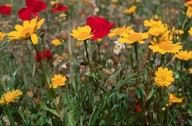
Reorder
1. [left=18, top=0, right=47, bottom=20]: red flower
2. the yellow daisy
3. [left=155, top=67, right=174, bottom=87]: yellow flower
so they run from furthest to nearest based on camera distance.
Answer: [left=18, top=0, right=47, bottom=20]: red flower
the yellow daisy
[left=155, top=67, right=174, bottom=87]: yellow flower

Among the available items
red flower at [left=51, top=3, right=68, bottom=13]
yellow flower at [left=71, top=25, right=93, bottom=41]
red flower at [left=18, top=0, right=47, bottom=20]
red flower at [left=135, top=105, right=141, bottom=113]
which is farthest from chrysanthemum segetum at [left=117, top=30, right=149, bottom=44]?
red flower at [left=51, top=3, right=68, bottom=13]

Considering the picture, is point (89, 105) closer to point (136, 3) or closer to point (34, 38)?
point (34, 38)

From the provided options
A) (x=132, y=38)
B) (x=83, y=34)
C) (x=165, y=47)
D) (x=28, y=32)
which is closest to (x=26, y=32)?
(x=28, y=32)

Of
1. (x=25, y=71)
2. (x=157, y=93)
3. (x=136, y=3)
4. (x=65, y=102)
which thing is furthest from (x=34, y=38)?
(x=136, y=3)

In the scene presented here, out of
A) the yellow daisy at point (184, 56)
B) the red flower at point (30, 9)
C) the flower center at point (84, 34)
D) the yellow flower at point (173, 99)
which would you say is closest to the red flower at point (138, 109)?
the yellow flower at point (173, 99)

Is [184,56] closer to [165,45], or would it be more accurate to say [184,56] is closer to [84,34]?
[165,45]

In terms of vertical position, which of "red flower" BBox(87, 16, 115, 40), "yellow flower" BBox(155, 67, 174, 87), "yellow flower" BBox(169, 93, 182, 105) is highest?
"red flower" BBox(87, 16, 115, 40)

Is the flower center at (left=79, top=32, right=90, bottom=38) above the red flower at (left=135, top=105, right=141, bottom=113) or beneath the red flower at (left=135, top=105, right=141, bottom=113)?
above

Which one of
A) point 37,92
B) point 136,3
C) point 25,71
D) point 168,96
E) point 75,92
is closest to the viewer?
point 168,96

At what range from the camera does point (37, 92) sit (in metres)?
1.98

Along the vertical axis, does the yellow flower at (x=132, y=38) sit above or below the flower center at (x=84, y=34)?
below

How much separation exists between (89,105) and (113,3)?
8.59 ft

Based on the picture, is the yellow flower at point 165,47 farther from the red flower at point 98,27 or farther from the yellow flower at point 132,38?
the red flower at point 98,27

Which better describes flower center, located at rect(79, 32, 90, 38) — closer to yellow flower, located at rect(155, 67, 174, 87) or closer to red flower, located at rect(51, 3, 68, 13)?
yellow flower, located at rect(155, 67, 174, 87)
